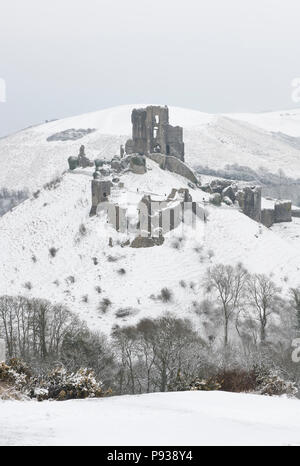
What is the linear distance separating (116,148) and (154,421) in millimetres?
144860

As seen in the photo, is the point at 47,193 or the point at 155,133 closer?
the point at 47,193

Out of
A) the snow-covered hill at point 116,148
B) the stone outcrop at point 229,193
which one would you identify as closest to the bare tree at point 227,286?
the stone outcrop at point 229,193

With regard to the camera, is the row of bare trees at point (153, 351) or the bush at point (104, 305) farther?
the bush at point (104, 305)

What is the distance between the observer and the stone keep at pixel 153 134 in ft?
213

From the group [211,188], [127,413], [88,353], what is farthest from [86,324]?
[211,188]

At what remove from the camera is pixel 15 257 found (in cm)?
4819

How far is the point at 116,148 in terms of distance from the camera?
15238 cm

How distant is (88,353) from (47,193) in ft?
112

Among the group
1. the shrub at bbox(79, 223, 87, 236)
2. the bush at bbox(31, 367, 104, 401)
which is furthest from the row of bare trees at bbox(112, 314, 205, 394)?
the shrub at bbox(79, 223, 87, 236)

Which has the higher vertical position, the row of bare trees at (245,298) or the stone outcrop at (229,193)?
the stone outcrop at (229,193)

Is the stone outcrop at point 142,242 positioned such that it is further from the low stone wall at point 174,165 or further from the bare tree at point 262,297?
the low stone wall at point 174,165

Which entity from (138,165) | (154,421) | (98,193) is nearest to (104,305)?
(98,193)

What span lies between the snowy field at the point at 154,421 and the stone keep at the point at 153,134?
2113 inches

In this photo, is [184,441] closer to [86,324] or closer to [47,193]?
[86,324]
